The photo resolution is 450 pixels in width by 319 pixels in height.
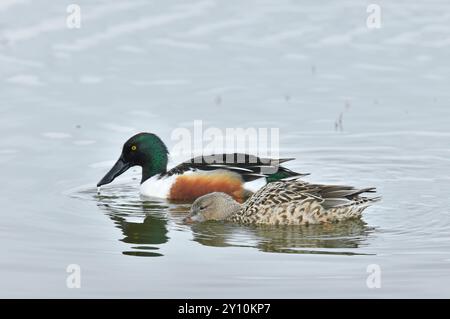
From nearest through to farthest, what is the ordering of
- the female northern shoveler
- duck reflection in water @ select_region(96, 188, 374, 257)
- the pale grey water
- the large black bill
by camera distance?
the pale grey water, duck reflection in water @ select_region(96, 188, 374, 257), the female northern shoveler, the large black bill

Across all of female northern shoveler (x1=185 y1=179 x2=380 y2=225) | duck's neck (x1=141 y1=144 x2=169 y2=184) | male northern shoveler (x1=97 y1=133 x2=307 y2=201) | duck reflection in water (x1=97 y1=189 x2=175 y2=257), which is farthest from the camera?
duck's neck (x1=141 y1=144 x2=169 y2=184)

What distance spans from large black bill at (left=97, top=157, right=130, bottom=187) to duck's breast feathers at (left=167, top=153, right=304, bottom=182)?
23.1 inches

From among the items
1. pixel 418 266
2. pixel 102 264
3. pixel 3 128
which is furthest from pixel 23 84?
pixel 418 266

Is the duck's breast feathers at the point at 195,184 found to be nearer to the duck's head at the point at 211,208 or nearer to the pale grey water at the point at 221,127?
the pale grey water at the point at 221,127

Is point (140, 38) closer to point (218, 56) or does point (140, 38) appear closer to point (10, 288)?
point (218, 56)

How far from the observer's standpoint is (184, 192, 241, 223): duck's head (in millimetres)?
11969

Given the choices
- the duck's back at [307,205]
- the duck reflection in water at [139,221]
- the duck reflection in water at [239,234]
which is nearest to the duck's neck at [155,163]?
the duck reflection in water at [139,221]

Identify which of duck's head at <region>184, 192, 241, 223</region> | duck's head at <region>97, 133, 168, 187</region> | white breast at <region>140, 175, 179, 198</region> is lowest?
duck's head at <region>184, 192, 241, 223</region>

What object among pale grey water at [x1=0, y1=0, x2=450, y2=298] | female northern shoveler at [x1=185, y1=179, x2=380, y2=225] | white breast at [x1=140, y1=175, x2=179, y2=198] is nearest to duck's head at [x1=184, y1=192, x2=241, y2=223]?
female northern shoveler at [x1=185, y1=179, x2=380, y2=225]

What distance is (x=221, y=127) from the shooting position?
48.5ft

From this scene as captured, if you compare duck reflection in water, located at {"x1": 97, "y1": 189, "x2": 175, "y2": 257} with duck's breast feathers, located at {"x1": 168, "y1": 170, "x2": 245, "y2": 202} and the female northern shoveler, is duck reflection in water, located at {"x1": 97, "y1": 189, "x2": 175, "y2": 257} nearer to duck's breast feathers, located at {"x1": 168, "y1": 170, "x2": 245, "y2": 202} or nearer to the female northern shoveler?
duck's breast feathers, located at {"x1": 168, "y1": 170, "x2": 245, "y2": 202}

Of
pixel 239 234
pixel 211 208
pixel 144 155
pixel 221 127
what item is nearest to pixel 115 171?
pixel 144 155

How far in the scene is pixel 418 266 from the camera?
32.8 ft

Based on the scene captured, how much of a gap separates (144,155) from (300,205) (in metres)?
2.89
